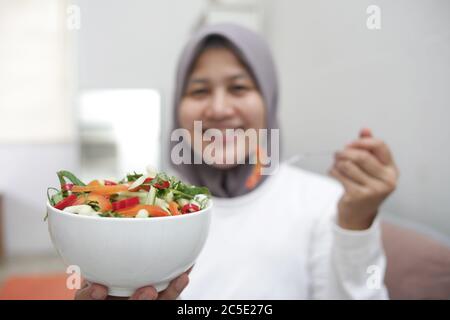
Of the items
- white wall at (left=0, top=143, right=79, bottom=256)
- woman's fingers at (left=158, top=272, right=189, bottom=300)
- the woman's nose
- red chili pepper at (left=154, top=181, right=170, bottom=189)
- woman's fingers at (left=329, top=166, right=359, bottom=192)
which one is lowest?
white wall at (left=0, top=143, right=79, bottom=256)

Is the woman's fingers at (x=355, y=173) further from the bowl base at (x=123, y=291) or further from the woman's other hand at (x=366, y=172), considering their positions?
the bowl base at (x=123, y=291)

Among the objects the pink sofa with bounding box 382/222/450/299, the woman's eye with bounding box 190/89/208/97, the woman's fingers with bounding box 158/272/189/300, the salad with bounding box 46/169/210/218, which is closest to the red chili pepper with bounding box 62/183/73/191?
the salad with bounding box 46/169/210/218

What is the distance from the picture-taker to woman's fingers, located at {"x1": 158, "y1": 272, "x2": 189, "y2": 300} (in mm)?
280

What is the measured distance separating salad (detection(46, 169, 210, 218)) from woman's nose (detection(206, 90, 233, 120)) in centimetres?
29

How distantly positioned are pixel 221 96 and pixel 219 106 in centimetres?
2

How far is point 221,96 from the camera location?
1.87 feet

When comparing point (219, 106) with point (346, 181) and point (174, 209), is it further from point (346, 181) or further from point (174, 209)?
point (174, 209)

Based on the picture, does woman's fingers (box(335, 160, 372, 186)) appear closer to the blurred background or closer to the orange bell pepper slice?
the blurred background

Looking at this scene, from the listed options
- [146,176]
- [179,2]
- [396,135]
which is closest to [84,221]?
[146,176]

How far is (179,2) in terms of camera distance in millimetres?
2043

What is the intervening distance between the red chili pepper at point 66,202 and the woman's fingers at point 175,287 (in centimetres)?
10

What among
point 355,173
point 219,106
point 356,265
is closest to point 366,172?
point 355,173
